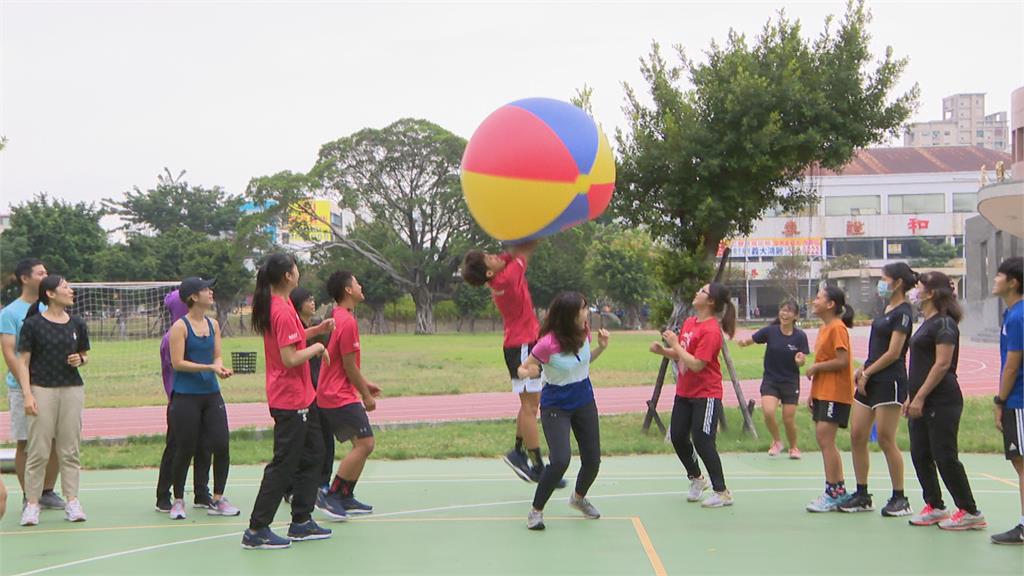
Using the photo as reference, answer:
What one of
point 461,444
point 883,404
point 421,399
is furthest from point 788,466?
point 421,399

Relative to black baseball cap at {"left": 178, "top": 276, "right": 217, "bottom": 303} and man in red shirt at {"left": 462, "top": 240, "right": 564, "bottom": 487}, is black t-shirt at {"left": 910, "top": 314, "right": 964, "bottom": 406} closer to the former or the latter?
man in red shirt at {"left": 462, "top": 240, "right": 564, "bottom": 487}

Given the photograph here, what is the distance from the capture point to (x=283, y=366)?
6.52 meters

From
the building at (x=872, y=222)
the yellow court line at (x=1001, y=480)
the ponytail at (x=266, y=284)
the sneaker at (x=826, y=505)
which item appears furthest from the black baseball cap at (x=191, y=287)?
the building at (x=872, y=222)

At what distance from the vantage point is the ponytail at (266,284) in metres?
6.54

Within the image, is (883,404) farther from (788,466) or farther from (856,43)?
(856,43)

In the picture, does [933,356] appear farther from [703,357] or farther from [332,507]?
[332,507]

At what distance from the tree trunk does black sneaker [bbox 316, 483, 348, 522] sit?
159 feet

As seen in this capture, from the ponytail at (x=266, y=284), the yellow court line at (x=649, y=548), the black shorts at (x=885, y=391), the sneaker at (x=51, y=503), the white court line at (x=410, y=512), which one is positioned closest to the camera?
the yellow court line at (x=649, y=548)

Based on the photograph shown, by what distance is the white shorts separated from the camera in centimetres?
768

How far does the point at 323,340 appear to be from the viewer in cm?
882

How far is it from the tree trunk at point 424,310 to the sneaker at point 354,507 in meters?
48.4

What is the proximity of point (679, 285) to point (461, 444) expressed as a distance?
3.27m

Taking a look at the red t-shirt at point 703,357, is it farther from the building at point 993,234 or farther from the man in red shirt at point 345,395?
the building at point 993,234

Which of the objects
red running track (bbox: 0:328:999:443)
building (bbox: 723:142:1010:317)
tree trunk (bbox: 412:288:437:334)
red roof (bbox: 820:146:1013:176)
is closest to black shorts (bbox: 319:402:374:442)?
red running track (bbox: 0:328:999:443)
